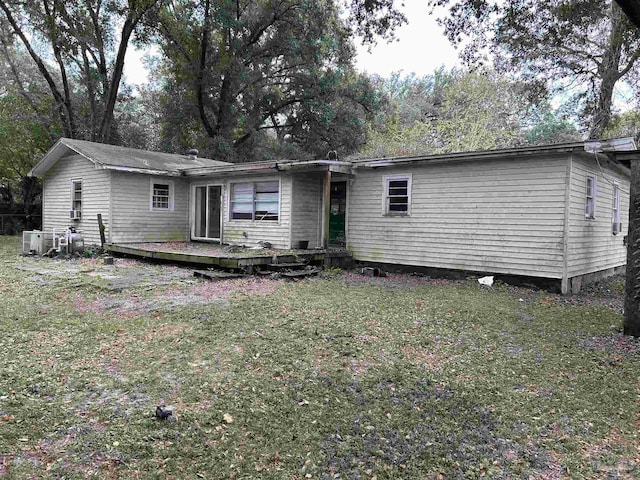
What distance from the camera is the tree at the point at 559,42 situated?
365 inches

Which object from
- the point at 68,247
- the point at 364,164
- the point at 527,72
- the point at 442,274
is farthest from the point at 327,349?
the point at 527,72

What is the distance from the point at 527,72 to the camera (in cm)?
1816

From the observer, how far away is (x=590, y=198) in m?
10.0

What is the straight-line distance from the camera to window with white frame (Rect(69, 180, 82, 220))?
15219 millimetres

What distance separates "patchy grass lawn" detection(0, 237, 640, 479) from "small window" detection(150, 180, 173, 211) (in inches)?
313

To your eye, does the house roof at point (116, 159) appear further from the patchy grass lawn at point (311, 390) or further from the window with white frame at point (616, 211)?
Answer: the window with white frame at point (616, 211)

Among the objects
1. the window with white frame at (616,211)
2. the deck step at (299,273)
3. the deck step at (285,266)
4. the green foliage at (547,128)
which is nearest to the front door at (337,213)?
the deck step at (285,266)

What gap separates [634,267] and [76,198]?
15.7m

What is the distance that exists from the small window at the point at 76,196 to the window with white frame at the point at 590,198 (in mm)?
14900

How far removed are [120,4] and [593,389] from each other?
2223 cm

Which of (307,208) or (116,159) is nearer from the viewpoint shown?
(307,208)

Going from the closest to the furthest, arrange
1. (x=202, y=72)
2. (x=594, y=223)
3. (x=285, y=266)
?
(x=594, y=223)
(x=285, y=266)
(x=202, y=72)

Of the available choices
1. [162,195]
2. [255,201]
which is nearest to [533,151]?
[255,201]

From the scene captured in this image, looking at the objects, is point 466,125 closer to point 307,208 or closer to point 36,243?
point 307,208
